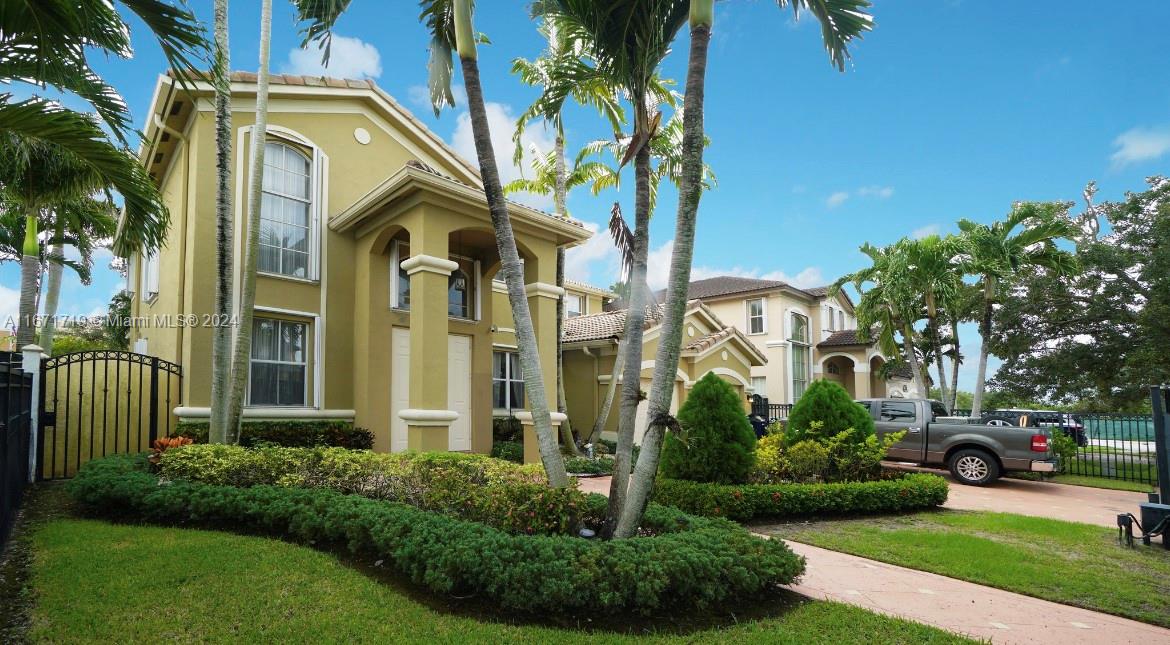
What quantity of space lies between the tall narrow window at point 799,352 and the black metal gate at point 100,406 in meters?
23.6

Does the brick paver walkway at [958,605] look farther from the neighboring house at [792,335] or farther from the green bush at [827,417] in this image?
the neighboring house at [792,335]

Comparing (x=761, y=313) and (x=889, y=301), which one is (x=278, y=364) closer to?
(x=889, y=301)

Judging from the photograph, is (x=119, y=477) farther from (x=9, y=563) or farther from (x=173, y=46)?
(x=173, y=46)

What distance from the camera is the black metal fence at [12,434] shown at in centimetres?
581

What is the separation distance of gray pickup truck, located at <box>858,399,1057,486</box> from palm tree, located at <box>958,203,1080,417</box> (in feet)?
15.6

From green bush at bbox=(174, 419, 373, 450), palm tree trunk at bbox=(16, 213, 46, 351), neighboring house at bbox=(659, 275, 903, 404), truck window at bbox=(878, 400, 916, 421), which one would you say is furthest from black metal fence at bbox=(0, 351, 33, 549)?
neighboring house at bbox=(659, 275, 903, 404)

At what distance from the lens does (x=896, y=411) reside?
44.4 ft

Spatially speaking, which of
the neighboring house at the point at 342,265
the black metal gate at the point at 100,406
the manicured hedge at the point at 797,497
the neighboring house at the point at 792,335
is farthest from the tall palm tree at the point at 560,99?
the neighboring house at the point at 792,335

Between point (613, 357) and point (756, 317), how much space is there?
12870mm

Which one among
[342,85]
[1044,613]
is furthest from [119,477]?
[1044,613]

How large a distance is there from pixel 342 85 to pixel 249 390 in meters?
6.24

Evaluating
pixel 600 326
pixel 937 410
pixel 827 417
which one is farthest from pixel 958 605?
pixel 600 326

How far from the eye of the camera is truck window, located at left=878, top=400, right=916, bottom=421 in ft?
43.7

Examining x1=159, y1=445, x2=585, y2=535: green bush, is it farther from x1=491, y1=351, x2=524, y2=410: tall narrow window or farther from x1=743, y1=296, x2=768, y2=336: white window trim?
x1=743, y1=296, x2=768, y2=336: white window trim
